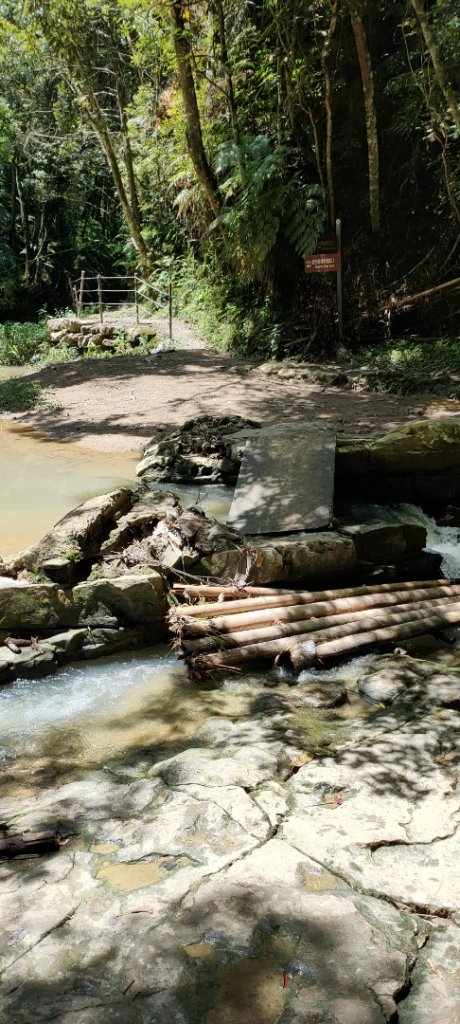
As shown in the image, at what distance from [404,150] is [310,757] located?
14.8m

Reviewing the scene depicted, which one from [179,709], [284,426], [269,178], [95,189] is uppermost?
[95,189]

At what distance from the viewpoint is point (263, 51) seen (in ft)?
51.9

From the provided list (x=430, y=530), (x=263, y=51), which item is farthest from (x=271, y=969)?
(x=263, y=51)

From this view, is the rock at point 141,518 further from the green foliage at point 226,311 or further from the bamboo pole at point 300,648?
the green foliage at point 226,311

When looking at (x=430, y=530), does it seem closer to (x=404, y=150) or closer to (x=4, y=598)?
(x=4, y=598)

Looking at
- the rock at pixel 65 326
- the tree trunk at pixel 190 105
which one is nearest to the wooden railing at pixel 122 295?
the rock at pixel 65 326

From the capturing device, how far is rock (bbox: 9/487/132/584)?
5.42 metres

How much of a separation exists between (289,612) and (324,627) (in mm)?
273

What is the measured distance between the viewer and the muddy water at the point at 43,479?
7391 millimetres

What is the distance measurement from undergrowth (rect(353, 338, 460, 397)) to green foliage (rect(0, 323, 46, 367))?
10.1 m

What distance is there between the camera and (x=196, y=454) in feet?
30.1

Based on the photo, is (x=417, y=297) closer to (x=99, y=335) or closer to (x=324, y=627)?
(x=99, y=335)

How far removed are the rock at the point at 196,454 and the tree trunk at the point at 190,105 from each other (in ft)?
29.0

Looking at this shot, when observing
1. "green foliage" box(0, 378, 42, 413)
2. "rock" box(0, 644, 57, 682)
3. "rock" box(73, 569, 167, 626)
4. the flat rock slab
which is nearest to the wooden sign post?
"green foliage" box(0, 378, 42, 413)
